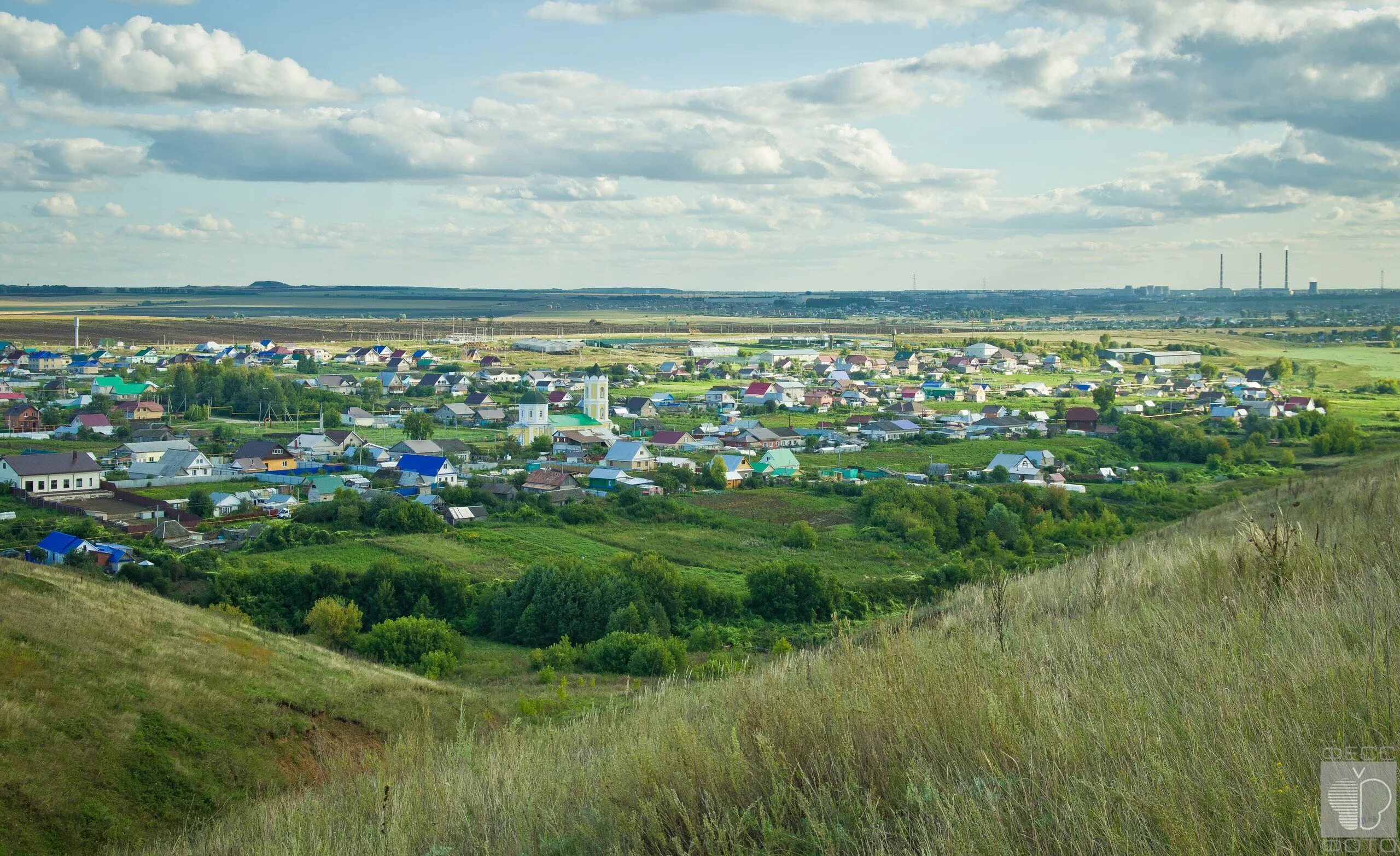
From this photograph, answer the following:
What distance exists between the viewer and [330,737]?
8.15m

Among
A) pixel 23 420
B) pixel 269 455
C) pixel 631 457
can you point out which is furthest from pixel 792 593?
pixel 23 420

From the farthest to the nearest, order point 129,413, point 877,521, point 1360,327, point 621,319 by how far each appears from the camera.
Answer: point 621,319
point 1360,327
point 129,413
point 877,521

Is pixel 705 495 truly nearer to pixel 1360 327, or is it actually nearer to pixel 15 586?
pixel 15 586

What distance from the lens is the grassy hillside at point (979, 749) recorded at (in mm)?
2180

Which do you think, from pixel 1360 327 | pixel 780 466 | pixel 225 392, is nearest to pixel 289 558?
pixel 780 466

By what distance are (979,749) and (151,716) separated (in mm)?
6535

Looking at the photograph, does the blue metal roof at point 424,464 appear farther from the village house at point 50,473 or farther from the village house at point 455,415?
the village house at point 455,415

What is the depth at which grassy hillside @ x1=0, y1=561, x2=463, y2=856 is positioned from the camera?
5.92m

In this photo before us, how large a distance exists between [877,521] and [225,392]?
34192mm

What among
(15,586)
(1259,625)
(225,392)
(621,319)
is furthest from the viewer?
(621,319)

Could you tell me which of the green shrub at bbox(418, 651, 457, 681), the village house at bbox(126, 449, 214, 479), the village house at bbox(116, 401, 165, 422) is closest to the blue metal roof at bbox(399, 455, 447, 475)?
the village house at bbox(126, 449, 214, 479)

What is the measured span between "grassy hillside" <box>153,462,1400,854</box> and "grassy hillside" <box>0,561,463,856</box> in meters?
1.59

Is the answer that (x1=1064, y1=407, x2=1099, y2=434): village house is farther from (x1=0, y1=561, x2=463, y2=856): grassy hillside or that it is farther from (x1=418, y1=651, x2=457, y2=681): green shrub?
(x1=0, y1=561, x2=463, y2=856): grassy hillside

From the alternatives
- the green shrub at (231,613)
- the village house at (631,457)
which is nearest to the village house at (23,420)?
the village house at (631,457)
